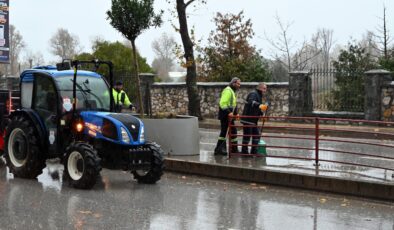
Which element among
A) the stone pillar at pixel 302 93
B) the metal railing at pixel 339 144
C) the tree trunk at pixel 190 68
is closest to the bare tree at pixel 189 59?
the tree trunk at pixel 190 68

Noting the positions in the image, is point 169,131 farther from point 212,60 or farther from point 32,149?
point 212,60

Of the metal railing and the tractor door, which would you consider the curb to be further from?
the tractor door

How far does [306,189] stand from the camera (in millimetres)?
10703

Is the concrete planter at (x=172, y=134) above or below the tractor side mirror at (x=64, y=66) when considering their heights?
below

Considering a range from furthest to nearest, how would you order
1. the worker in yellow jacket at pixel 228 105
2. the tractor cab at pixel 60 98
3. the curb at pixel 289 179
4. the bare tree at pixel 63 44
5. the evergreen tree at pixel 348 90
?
1. the bare tree at pixel 63 44
2. the evergreen tree at pixel 348 90
3. the worker in yellow jacket at pixel 228 105
4. the tractor cab at pixel 60 98
5. the curb at pixel 289 179

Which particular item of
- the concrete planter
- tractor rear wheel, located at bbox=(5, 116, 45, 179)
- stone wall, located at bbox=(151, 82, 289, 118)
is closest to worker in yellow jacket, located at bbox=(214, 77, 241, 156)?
the concrete planter

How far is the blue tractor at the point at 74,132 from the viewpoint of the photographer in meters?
10.3

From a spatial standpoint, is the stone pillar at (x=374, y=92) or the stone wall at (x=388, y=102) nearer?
the stone wall at (x=388, y=102)

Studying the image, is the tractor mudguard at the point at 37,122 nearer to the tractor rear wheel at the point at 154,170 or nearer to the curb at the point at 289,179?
the tractor rear wheel at the point at 154,170

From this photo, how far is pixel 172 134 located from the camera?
1355cm

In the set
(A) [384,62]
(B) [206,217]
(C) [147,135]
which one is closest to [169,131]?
(C) [147,135]

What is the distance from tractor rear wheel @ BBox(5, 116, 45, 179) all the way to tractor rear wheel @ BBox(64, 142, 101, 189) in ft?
2.76

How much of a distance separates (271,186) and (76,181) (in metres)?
Result: 3.41

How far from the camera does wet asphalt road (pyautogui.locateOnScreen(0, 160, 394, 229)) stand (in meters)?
7.96
